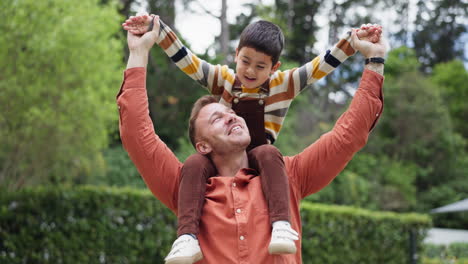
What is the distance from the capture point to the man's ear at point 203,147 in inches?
84.5

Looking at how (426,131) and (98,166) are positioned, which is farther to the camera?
(426,131)

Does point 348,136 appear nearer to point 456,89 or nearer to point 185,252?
point 185,252

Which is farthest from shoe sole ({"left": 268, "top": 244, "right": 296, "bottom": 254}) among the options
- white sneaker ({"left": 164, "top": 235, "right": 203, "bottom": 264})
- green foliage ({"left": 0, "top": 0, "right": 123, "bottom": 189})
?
green foliage ({"left": 0, "top": 0, "right": 123, "bottom": 189})

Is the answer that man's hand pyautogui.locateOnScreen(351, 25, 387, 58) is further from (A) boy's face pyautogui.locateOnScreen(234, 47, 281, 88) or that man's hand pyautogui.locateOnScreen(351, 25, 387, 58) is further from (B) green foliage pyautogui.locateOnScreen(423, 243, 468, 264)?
(B) green foliage pyautogui.locateOnScreen(423, 243, 468, 264)

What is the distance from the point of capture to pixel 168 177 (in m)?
2.07

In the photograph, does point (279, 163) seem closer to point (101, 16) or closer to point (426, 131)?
point (101, 16)

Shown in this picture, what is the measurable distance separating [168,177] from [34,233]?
5839 mm

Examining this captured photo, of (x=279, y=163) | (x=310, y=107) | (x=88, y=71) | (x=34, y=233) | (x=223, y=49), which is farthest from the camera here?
(x=310, y=107)

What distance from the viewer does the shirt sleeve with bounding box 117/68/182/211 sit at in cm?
200

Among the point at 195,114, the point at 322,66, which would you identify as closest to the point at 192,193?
the point at 195,114

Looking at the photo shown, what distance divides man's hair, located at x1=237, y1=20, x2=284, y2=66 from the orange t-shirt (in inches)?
16.1

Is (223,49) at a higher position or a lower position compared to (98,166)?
higher

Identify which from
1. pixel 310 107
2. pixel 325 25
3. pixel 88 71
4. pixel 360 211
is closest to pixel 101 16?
pixel 88 71

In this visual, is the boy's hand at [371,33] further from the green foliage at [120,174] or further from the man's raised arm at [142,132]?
the green foliage at [120,174]
